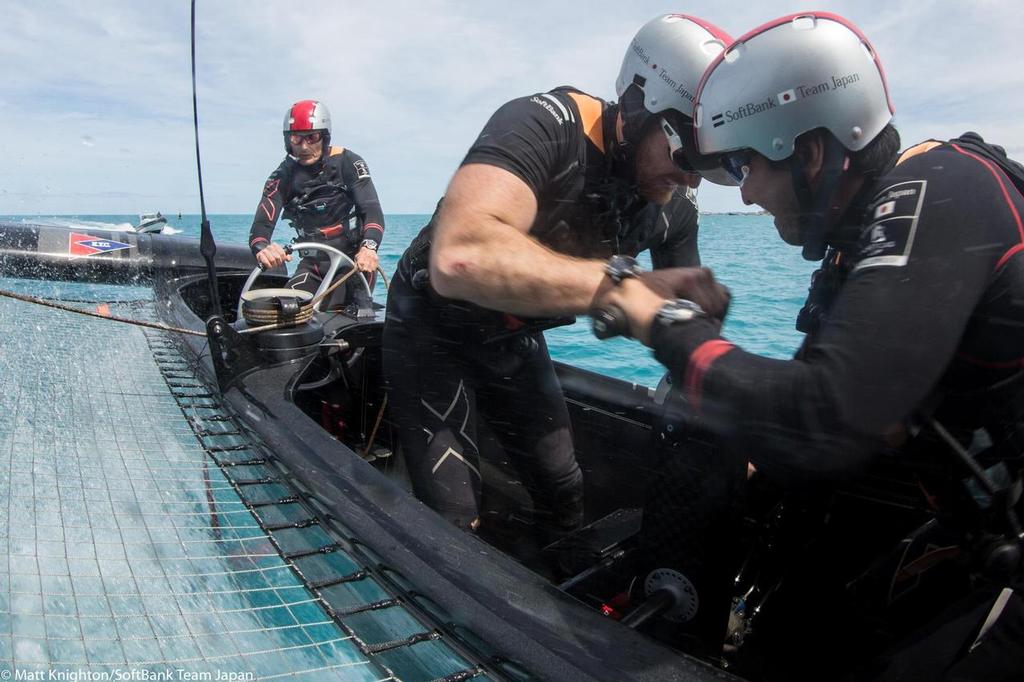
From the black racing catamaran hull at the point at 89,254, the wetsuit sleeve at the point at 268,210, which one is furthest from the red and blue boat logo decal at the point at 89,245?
the wetsuit sleeve at the point at 268,210

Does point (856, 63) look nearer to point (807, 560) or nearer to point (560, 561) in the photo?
point (807, 560)

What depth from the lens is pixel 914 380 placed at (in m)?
1.01

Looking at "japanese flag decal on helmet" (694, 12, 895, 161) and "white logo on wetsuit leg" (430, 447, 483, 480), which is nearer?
"japanese flag decal on helmet" (694, 12, 895, 161)

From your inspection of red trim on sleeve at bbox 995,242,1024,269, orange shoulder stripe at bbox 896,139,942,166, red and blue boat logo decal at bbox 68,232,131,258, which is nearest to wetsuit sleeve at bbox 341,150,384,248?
red and blue boat logo decal at bbox 68,232,131,258

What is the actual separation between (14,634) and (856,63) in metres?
2.09

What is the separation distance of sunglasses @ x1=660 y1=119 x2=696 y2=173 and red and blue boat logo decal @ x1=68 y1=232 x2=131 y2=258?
5066mm

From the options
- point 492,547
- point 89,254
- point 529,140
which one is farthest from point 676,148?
point 89,254

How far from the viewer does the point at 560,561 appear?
96.7 inches

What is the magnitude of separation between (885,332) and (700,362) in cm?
30

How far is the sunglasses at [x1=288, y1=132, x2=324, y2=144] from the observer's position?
584 centimetres

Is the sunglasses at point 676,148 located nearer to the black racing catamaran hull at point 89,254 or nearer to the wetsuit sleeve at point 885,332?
the wetsuit sleeve at point 885,332

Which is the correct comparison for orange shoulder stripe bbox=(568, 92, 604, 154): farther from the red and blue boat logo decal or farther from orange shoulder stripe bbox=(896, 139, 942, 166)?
the red and blue boat logo decal

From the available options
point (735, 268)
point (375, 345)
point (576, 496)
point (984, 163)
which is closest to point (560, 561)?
point (576, 496)

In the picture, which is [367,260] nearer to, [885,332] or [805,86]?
[805,86]
